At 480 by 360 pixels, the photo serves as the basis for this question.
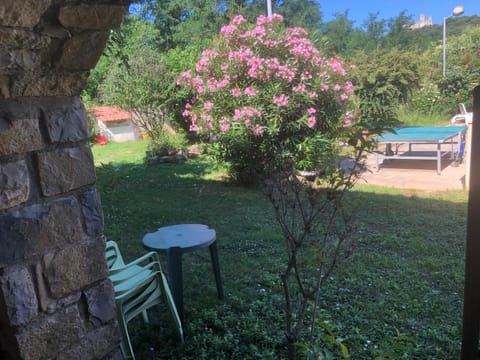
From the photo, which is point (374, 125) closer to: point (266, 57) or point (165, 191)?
point (266, 57)

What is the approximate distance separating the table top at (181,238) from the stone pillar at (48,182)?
94 cm

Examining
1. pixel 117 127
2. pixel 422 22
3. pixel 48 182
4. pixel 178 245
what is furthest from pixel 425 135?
pixel 422 22

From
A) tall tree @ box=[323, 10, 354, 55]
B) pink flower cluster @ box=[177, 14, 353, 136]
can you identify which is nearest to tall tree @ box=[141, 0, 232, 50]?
tall tree @ box=[323, 10, 354, 55]

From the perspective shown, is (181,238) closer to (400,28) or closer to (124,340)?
(124,340)

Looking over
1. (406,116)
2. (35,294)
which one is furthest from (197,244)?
(406,116)

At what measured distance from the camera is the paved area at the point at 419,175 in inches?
218

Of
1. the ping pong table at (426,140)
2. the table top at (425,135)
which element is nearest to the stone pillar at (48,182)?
the table top at (425,135)

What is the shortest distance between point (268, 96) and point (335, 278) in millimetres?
3107

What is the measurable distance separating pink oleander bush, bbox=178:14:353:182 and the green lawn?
33.9 inches

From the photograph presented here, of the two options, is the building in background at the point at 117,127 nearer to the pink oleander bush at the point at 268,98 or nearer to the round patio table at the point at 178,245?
the pink oleander bush at the point at 268,98

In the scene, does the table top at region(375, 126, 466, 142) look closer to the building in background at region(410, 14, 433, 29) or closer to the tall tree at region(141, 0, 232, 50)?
the tall tree at region(141, 0, 232, 50)

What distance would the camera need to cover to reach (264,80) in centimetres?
540

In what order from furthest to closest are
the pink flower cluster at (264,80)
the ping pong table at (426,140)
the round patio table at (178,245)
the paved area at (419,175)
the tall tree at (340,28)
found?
the tall tree at (340,28) → the ping pong table at (426,140) → the paved area at (419,175) → the pink flower cluster at (264,80) → the round patio table at (178,245)

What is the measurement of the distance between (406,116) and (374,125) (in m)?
11.2
